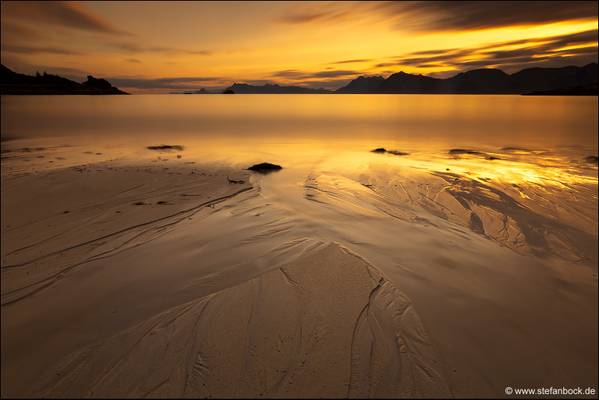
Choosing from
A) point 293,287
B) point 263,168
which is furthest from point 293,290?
point 263,168

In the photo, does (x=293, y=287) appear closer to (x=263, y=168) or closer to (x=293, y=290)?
(x=293, y=290)

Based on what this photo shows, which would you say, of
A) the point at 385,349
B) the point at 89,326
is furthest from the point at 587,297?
the point at 89,326

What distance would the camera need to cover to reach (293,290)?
17.9ft

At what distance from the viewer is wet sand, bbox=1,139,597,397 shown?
3936mm

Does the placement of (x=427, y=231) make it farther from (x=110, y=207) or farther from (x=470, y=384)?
(x=110, y=207)

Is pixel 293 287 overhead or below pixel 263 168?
overhead

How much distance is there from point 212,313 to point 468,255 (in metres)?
5.96

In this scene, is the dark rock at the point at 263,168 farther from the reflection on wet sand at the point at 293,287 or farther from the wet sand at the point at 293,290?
the wet sand at the point at 293,290

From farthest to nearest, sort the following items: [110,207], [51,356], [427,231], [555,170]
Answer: [555,170] → [110,207] → [427,231] → [51,356]

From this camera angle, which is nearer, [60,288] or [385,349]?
[385,349]

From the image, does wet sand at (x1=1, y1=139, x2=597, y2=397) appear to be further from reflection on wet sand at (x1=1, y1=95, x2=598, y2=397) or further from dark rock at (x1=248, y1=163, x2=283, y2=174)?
dark rock at (x1=248, y1=163, x2=283, y2=174)

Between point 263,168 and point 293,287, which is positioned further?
point 263,168

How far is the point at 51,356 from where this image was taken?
4219mm

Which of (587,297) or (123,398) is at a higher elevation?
(123,398)
